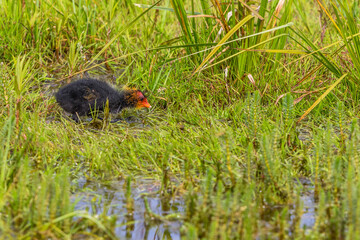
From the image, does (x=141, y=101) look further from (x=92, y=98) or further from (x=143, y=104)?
(x=92, y=98)

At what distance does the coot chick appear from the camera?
4.71 m

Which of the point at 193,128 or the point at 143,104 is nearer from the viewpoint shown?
the point at 193,128

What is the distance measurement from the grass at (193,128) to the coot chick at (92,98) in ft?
0.49

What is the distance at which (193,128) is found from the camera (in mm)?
4246

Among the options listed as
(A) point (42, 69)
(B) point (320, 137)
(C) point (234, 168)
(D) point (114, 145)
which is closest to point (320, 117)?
(B) point (320, 137)

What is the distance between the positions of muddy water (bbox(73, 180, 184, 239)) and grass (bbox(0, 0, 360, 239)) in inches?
2.1

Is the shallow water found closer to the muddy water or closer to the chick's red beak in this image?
the muddy water

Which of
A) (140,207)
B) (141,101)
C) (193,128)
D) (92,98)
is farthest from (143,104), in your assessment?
(140,207)

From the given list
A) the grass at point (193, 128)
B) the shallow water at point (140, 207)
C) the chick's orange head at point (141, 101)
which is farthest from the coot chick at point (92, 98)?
the shallow water at point (140, 207)

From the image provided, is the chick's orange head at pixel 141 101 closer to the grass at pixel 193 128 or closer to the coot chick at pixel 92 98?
the coot chick at pixel 92 98

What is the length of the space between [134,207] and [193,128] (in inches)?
56.1

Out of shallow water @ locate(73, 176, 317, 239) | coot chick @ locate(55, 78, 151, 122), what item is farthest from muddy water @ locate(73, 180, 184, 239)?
coot chick @ locate(55, 78, 151, 122)

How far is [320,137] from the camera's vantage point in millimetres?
3576

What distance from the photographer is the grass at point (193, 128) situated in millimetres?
2604
